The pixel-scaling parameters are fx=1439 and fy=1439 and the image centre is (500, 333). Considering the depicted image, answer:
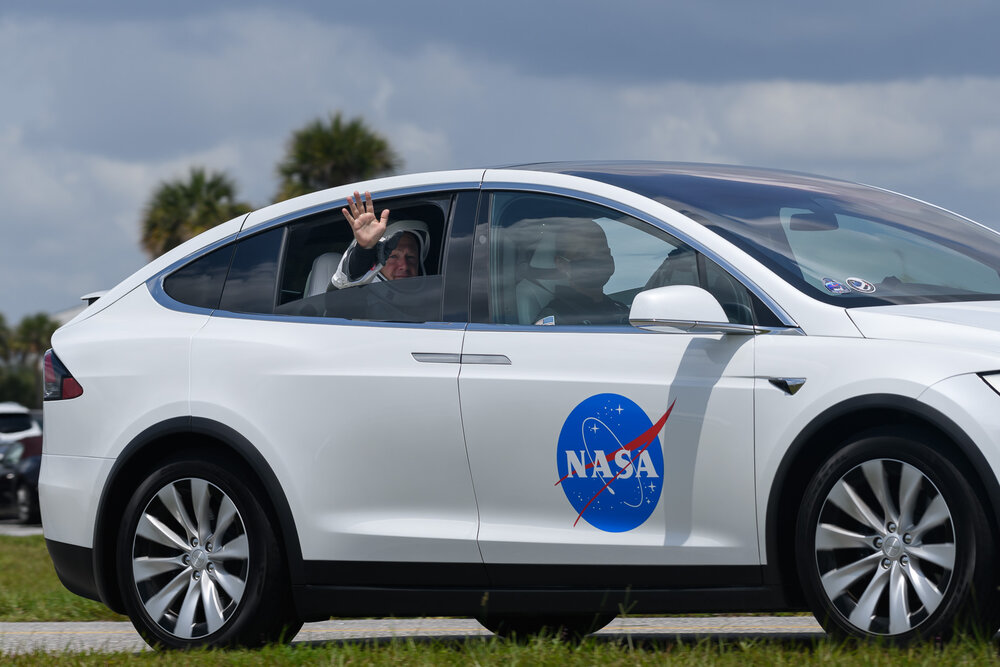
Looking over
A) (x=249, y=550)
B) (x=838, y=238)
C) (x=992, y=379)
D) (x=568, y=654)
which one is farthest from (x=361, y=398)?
(x=992, y=379)

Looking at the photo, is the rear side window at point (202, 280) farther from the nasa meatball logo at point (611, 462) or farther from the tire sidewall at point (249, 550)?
the nasa meatball logo at point (611, 462)

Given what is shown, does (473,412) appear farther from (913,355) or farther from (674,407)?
(913,355)

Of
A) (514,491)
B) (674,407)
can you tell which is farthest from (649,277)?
(514,491)

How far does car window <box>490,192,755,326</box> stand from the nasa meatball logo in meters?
0.37

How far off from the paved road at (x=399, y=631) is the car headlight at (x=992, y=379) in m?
1.94

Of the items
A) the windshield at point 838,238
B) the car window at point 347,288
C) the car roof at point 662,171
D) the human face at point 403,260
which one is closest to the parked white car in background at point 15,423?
the car window at point 347,288

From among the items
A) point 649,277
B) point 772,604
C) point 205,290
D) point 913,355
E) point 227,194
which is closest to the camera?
point 913,355

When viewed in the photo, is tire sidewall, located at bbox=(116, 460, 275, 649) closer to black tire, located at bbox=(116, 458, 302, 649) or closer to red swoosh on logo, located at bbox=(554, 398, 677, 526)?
black tire, located at bbox=(116, 458, 302, 649)

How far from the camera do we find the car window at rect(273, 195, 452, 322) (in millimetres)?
5477

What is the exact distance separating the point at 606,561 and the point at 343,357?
49.9 inches

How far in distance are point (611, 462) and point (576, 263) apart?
2.59 feet

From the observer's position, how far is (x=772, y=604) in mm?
4816

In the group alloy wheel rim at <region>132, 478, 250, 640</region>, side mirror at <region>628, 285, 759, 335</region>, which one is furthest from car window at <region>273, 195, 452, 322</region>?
side mirror at <region>628, 285, 759, 335</region>

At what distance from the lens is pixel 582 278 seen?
5250 millimetres
